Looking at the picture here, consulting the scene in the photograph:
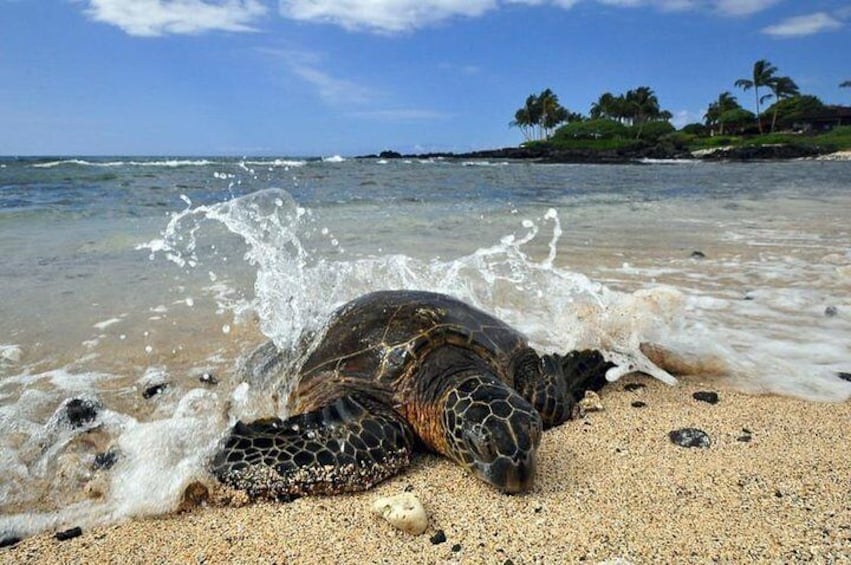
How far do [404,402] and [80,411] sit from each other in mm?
1913

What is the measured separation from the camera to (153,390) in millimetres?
3893

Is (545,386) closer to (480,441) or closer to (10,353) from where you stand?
(480,441)

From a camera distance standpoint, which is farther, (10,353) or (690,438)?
(10,353)

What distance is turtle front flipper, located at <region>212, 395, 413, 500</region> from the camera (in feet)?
8.52

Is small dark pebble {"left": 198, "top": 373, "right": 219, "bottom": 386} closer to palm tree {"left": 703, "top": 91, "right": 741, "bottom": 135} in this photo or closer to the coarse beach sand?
the coarse beach sand

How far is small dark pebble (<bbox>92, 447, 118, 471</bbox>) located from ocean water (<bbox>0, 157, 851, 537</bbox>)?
12 millimetres

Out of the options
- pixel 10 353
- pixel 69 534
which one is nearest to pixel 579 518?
pixel 69 534

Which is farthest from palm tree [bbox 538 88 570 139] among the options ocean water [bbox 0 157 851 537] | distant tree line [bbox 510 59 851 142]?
ocean water [bbox 0 157 851 537]

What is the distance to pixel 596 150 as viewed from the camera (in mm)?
73312

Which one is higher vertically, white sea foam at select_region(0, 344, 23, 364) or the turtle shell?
the turtle shell

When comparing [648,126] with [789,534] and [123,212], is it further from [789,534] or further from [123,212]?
[789,534]

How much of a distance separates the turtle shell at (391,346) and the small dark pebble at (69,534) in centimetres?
122

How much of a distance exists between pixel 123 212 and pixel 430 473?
41.4 feet

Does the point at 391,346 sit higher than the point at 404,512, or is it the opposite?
the point at 391,346
